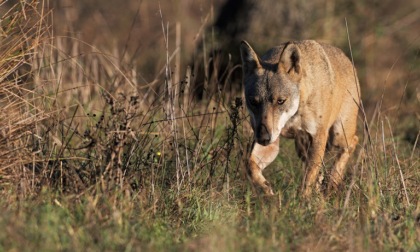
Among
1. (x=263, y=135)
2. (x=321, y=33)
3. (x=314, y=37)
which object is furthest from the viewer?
(x=321, y=33)

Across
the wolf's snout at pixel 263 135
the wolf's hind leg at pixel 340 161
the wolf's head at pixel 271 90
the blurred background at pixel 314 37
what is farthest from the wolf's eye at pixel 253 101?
the blurred background at pixel 314 37

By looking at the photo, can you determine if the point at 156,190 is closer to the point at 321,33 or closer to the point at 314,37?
the point at 314,37

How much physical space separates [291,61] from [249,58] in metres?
0.40

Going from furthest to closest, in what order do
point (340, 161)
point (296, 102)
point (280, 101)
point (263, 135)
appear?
1. point (340, 161)
2. point (296, 102)
3. point (280, 101)
4. point (263, 135)

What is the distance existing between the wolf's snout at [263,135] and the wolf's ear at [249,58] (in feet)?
2.58

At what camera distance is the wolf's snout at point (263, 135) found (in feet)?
21.7

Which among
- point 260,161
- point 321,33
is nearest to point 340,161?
point 260,161

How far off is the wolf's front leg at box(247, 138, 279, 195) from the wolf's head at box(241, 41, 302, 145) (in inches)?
14.5

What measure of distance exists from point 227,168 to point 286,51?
4.17 ft

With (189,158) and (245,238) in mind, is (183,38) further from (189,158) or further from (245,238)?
(245,238)

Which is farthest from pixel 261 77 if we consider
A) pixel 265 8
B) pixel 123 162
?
pixel 265 8

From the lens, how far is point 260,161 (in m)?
7.22

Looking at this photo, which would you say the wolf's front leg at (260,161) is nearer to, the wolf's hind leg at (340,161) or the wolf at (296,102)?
the wolf at (296,102)

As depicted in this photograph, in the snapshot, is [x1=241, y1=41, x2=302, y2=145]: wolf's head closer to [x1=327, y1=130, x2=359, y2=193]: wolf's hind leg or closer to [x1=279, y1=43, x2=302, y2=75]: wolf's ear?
[x1=279, y1=43, x2=302, y2=75]: wolf's ear
